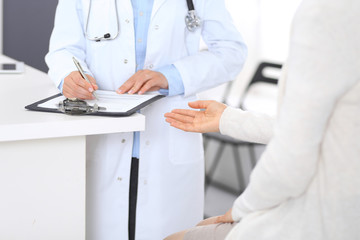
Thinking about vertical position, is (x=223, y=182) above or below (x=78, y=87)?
below

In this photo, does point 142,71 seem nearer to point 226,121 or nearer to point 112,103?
point 112,103

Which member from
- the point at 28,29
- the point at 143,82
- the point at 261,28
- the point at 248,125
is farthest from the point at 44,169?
the point at 261,28

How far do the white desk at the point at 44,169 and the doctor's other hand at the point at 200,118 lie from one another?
12cm

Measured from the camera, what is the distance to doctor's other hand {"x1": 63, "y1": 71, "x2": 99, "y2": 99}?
1.25m

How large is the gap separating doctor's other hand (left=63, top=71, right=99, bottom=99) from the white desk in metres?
0.12

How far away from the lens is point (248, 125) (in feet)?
3.60

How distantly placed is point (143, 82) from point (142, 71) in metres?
0.05

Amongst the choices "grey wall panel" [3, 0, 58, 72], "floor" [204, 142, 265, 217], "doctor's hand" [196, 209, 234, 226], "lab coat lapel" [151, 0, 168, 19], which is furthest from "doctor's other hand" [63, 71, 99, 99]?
"floor" [204, 142, 265, 217]

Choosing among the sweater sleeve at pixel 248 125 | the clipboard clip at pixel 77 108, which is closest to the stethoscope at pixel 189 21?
the clipboard clip at pixel 77 108

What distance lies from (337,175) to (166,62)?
847 mm

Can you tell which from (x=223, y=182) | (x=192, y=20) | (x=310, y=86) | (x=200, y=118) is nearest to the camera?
(x=310, y=86)

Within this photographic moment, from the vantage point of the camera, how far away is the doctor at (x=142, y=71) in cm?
148

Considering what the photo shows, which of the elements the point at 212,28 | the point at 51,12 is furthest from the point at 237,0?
the point at 212,28

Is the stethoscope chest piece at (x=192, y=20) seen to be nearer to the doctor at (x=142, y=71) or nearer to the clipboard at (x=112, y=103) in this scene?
the doctor at (x=142, y=71)
